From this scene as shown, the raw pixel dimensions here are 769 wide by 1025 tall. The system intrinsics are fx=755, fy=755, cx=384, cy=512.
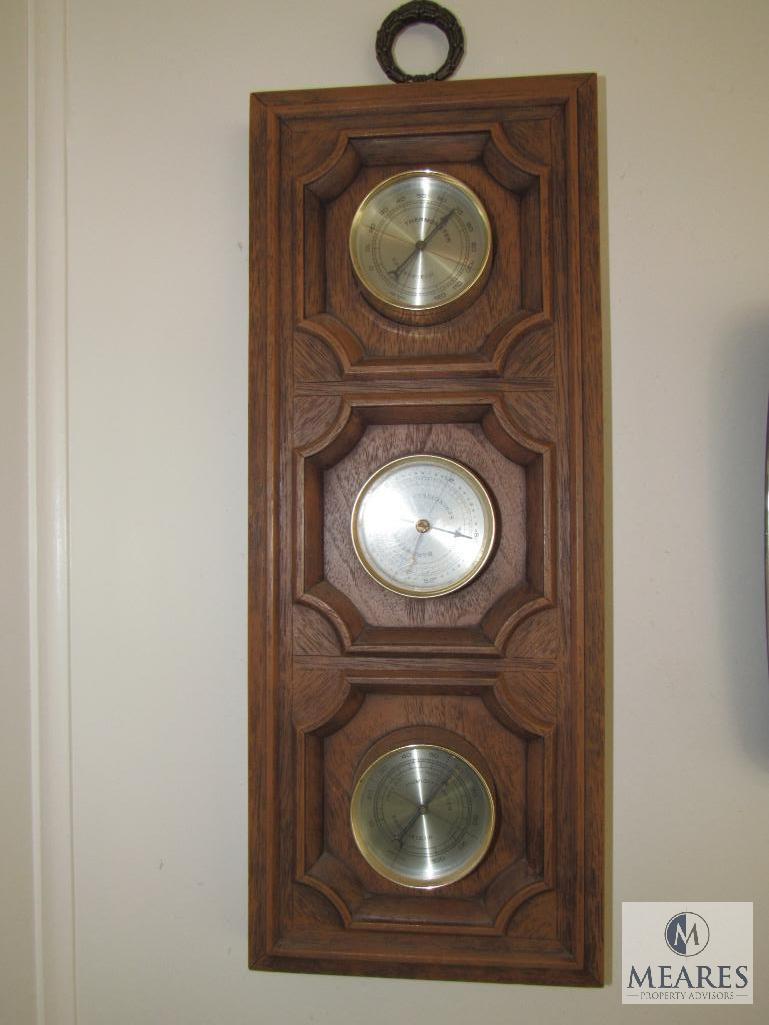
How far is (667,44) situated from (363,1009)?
1526 mm

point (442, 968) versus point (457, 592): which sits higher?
point (457, 592)

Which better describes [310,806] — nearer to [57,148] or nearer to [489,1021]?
[489,1021]

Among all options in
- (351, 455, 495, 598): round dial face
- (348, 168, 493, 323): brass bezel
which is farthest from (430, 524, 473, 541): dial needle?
(348, 168, 493, 323): brass bezel

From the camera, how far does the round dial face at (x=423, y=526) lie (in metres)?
1.08

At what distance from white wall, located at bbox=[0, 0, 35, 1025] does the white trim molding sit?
1cm

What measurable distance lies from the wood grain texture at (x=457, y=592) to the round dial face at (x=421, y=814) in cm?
2

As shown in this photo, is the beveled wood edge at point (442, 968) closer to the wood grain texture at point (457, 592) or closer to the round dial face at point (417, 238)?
the wood grain texture at point (457, 592)

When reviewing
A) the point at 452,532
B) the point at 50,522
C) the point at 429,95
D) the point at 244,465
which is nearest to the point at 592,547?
the point at 452,532

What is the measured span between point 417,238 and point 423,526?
1.36 feet

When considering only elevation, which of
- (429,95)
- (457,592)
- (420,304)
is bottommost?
(457,592)

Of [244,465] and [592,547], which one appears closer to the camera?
[592,547]

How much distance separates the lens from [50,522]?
3.90 ft

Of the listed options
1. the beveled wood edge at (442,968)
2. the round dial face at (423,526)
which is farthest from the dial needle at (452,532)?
the beveled wood edge at (442,968)

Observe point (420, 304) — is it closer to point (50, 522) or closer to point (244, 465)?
point (244, 465)
